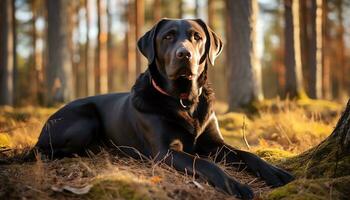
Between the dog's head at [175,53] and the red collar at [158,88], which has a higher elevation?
the dog's head at [175,53]

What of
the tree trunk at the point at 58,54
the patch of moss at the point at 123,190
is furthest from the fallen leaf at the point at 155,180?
the tree trunk at the point at 58,54

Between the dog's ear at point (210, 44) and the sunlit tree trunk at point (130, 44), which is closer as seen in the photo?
the dog's ear at point (210, 44)

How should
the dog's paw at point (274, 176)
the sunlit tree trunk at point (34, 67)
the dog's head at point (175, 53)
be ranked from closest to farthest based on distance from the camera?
the dog's paw at point (274, 176) < the dog's head at point (175, 53) < the sunlit tree trunk at point (34, 67)

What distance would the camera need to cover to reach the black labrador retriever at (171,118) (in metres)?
3.91

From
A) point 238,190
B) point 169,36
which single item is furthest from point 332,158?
point 169,36

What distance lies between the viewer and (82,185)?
2936 mm

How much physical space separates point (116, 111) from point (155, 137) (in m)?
0.98

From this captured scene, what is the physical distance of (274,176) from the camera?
11.8 feet

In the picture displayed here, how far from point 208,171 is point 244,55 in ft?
22.1

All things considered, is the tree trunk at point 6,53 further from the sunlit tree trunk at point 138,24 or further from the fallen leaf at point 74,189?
the fallen leaf at point 74,189

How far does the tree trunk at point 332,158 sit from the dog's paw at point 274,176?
0.41 feet

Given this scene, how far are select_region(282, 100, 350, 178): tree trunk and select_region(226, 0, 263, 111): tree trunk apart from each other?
6111mm

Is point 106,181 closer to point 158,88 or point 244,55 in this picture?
point 158,88

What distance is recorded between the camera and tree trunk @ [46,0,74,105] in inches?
504
